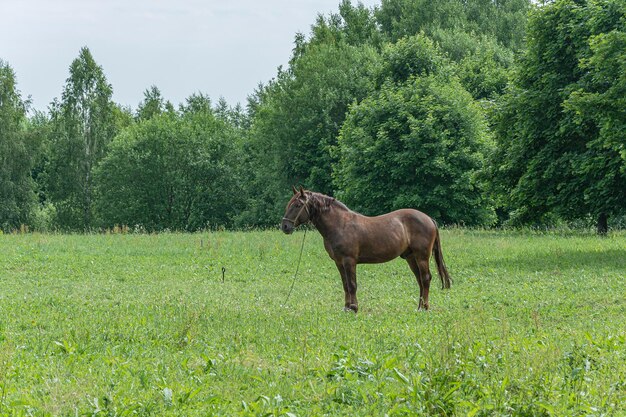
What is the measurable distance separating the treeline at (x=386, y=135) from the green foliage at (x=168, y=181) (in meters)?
0.16

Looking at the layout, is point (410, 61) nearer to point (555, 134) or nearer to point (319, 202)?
point (555, 134)

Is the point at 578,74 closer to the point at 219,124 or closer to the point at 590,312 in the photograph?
the point at 590,312

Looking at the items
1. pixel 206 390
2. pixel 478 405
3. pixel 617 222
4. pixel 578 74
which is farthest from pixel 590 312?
pixel 617 222

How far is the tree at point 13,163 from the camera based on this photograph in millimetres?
61250

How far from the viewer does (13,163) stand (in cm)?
6206

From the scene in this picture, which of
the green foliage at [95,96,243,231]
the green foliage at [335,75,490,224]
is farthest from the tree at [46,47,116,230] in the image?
the green foliage at [335,75,490,224]

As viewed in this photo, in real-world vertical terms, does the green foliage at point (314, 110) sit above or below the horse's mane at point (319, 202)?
above

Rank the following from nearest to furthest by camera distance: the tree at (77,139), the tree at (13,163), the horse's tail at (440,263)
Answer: the horse's tail at (440,263), the tree at (13,163), the tree at (77,139)

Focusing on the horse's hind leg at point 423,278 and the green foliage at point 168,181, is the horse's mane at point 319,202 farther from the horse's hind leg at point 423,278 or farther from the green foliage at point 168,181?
the green foliage at point 168,181

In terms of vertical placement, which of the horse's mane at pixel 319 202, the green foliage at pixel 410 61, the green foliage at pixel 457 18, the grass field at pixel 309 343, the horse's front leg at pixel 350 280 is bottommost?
the grass field at pixel 309 343

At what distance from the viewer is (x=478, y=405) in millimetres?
7711

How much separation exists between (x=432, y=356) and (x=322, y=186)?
168 ft

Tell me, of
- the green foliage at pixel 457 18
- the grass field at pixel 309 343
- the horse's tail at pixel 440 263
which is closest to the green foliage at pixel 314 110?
the green foliage at pixel 457 18

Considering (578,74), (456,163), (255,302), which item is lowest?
(255,302)
